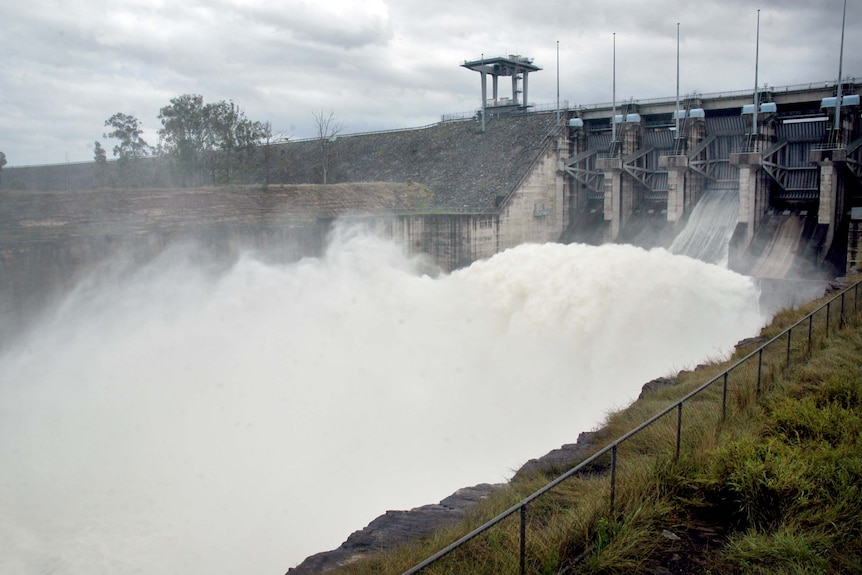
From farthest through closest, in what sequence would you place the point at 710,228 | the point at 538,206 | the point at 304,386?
the point at 538,206 < the point at 710,228 < the point at 304,386

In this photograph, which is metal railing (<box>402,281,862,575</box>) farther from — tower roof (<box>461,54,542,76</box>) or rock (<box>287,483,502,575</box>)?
tower roof (<box>461,54,542,76</box>)

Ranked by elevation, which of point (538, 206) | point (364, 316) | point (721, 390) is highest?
point (538, 206)

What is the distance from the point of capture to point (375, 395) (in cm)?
1870

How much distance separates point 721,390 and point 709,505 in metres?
3.65

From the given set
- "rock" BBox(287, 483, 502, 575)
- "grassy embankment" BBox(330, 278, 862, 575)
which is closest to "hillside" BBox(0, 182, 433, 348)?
"rock" BBox(287, 483, 502, 575)

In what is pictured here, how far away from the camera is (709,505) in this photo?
6.40 metres

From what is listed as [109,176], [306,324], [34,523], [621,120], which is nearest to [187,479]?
[34,523]

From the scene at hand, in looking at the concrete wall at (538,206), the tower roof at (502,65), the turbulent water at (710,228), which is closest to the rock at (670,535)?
the turbulent water at (710,228)

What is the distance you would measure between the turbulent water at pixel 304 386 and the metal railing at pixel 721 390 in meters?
4.47

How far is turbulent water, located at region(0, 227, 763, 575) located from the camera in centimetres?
1322

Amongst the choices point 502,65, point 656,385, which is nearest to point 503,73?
point 502,65

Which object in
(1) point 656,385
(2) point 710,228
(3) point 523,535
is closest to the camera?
(3) point 523,535

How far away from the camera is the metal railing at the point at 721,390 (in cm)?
539

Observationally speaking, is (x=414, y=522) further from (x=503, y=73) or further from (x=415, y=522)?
(x=503, y=73)
